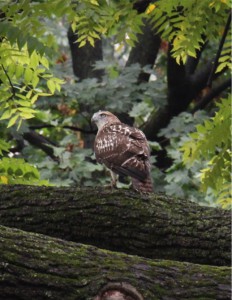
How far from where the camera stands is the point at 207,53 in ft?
38.4

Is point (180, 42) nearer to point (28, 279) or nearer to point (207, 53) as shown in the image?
point (28, 279)

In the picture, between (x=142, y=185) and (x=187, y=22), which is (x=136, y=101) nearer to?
(x=187, y=22)

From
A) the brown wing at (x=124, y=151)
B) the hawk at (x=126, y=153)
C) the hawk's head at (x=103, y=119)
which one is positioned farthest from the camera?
the hawk's head at (x=103, y=119)

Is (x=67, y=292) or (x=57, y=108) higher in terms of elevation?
(x=57, y=108)

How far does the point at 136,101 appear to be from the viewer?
1096 centimetres

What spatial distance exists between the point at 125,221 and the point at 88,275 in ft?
4.81

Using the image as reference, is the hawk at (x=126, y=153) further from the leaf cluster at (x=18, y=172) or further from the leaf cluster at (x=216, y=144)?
the leaf cluster at (x=18, y=172)

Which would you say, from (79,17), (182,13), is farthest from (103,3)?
(182,13)

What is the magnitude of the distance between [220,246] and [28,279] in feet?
5.74

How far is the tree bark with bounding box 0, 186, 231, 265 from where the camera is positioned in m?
5.76

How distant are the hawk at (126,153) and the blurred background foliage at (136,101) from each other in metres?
→ 0.46

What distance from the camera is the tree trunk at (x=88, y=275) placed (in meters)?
4.38

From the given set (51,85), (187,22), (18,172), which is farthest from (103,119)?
(187,22)

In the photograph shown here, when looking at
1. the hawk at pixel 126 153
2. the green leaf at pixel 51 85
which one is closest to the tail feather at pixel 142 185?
the hawk at pixel 126 153
